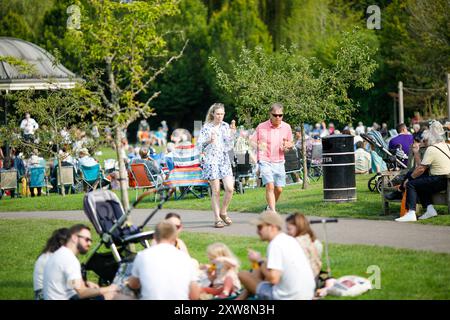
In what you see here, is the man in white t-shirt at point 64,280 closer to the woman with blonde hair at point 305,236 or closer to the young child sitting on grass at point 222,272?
the young child sitting on grass at point 222,272

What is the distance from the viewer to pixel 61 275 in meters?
9.84

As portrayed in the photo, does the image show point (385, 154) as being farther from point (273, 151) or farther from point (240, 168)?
point (273, 151)

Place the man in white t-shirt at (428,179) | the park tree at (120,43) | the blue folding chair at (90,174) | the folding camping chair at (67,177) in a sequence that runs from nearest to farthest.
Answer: the park tree at (120,43) → the man in white t-shirt at (428,179) → the blue folding chair at (90,174) → the folding camping chair at (67,177)

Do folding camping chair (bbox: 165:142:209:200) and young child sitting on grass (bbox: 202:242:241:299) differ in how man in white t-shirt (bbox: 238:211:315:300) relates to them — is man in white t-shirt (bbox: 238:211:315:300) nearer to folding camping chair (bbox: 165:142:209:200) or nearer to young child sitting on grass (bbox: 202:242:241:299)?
young child sitting on grass (bbox: 202:242:241:299)

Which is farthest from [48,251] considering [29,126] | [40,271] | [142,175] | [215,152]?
[29,126]

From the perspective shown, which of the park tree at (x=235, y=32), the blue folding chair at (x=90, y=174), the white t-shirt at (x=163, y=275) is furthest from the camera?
the park tree at (x=235, y=32)

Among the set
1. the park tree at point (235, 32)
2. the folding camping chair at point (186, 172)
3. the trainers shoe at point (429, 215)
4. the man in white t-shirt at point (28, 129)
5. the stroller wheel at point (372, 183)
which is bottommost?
the trainers shoe at point (429, 215)

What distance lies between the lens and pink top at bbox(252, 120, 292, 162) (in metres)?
16.1

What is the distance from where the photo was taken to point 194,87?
72750mm

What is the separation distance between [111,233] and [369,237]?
15.9 ft

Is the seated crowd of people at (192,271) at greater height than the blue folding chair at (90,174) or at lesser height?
lesser

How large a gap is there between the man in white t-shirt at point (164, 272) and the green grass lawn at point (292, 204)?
725 centimetres

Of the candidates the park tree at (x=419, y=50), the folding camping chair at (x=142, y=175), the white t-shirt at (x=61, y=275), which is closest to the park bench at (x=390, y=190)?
the folding camping chair at (x=142, y=175)

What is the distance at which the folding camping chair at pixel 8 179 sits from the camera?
27141 mm
